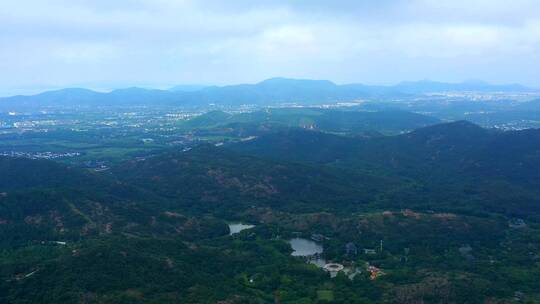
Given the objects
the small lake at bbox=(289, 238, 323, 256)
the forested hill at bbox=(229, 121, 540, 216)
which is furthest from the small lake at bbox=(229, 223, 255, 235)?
the forested hill at bbox=(229, 121, 540, 216)

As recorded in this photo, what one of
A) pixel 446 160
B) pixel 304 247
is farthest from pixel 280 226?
pixel 446 160

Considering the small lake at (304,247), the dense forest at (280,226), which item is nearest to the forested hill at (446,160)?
the dense forest at (280,226)

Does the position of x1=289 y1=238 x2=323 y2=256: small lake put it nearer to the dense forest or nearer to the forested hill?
the dense forest

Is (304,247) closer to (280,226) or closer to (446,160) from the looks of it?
(280,226)

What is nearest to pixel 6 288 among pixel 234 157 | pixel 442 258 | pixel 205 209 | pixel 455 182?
pixel 205 209

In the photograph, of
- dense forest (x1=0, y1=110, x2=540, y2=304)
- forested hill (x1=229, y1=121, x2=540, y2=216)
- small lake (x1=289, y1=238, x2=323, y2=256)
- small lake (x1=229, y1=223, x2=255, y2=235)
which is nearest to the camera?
dense forest (x1=0, y1=110, x2=540, y2=304)

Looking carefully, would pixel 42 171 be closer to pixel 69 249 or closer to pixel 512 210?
pixel 69 249

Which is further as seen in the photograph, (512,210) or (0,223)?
(512,210)

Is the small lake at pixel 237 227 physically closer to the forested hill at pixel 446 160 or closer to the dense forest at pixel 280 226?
the dense forest at pixel 280 226
